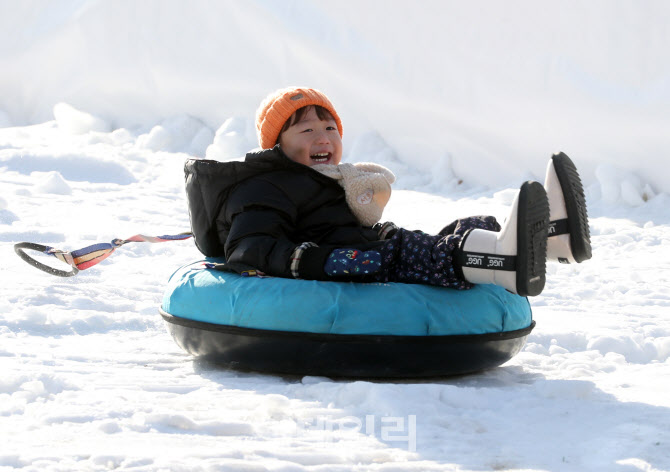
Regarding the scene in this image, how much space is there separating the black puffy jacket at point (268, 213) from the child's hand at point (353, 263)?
52 millimetres

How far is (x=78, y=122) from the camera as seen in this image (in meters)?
10.7

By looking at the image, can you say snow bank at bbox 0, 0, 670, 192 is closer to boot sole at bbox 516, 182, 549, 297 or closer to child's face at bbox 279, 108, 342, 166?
child's face at bbox 279, 108, 342, 166

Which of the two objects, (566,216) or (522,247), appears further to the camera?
(566,216)

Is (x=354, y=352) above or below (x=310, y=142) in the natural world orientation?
below

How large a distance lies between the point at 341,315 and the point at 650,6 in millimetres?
5362

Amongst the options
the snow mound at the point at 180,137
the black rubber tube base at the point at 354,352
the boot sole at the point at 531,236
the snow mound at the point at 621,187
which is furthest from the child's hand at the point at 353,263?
the snow mound at the point at 180,137

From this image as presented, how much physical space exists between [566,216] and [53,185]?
571cm

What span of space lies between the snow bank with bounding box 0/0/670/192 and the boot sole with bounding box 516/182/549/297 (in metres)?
4.48

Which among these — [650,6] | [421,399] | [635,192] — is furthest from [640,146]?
[421,399]

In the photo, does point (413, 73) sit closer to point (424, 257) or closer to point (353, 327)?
point (424, 257)

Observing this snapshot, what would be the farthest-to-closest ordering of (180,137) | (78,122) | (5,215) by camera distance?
(78,122), (180,137), (5,215)

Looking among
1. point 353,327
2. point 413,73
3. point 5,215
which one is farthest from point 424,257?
point 413,73

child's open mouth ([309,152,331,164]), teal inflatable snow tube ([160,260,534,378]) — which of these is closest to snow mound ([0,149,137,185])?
child's open mouth ([309,152,331,164])

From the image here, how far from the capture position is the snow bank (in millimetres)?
6898
